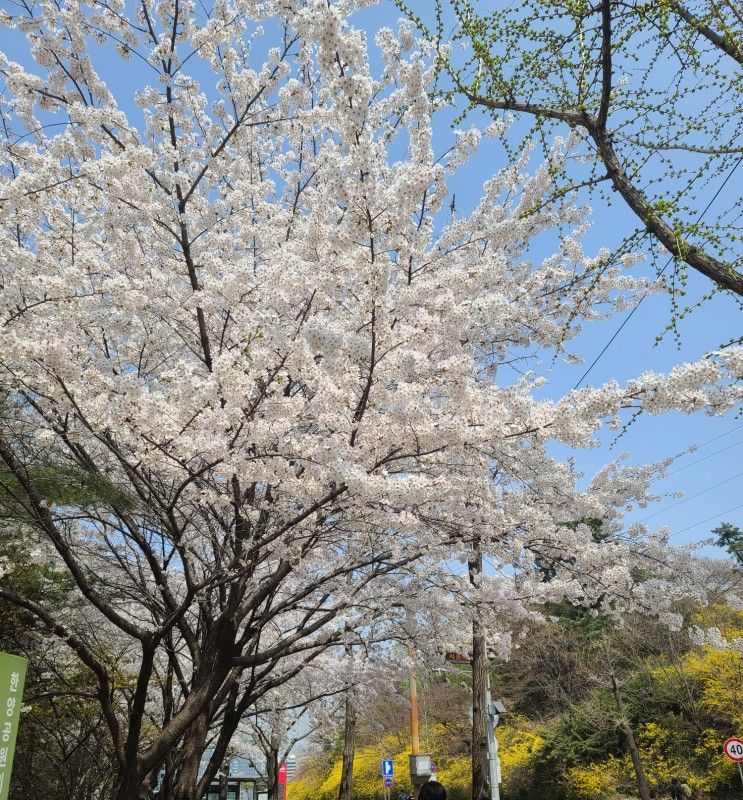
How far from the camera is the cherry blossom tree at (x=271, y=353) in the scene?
192 inches

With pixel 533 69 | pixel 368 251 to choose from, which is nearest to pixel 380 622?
pixel 368 251

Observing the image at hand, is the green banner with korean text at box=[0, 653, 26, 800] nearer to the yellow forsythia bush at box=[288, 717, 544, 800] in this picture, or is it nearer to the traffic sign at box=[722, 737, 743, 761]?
the traffic sign at box=[722, 737, 743, 761]

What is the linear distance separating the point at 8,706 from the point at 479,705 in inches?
270

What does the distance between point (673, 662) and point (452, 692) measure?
361 inches

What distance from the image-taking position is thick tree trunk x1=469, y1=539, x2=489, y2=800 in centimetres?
870

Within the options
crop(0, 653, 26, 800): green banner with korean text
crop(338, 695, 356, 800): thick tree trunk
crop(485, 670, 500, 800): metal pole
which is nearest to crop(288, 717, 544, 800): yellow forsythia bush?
crop(338, 695, 356, 800): thick tree trunk

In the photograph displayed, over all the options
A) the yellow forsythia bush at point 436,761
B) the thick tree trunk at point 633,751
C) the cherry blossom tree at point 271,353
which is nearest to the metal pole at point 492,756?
the cherry blossom tree at point 271,353

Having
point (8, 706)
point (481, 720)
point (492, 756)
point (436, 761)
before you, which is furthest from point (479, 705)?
point (436, 761)

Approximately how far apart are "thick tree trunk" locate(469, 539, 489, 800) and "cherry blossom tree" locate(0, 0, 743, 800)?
70cm

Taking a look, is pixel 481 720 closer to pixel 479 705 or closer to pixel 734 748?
pixel 479 705

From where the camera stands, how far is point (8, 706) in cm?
440

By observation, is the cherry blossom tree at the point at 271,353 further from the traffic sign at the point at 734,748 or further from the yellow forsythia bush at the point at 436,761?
the yellow forsythia bush at the point at 436,761

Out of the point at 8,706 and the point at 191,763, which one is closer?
the point at 8,706

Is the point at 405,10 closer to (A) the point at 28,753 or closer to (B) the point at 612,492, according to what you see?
(B) the point at 612,492
